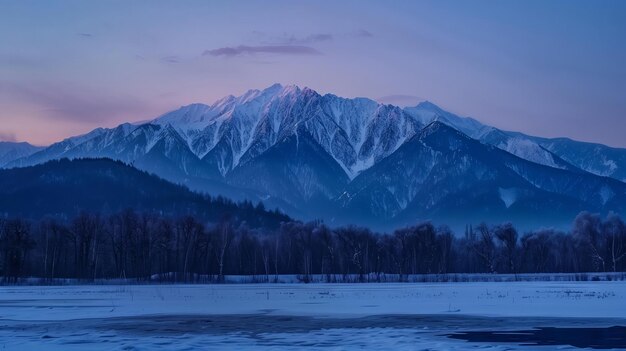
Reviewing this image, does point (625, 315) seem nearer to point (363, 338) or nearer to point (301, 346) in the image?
point (363, 338)

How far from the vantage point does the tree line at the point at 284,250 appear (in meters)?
134

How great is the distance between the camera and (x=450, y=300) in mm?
57250

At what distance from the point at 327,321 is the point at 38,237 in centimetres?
11292

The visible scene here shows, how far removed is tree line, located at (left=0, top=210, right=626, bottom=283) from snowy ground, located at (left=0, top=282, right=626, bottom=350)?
2725 inches

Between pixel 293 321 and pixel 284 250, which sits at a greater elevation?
pixel 284 250

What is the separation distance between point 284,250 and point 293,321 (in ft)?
387

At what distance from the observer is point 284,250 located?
159m

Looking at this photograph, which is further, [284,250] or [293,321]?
[284,250]

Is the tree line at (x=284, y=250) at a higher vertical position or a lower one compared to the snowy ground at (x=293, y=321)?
higher

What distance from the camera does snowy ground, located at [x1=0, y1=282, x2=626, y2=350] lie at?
31.3 meters

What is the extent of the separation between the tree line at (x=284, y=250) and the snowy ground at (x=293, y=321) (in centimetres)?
6922

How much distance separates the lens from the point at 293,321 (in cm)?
4144

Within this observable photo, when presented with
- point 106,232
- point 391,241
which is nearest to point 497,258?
point 391,241

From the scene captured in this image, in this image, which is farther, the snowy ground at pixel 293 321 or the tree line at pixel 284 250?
the tree line at pixel 284 250
